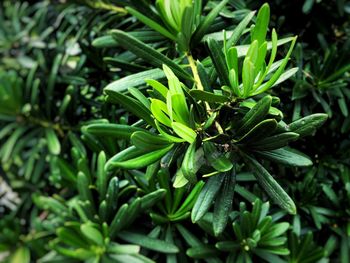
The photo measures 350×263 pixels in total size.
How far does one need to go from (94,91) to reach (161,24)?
0.31 metres

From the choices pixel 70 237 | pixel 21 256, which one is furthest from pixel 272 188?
pixel 21 256

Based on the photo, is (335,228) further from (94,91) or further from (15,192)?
(15,192)

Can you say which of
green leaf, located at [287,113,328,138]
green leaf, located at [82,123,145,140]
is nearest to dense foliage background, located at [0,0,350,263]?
green leaf, located at [82,123,145,140]

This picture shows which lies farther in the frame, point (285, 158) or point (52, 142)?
point (52, 142)

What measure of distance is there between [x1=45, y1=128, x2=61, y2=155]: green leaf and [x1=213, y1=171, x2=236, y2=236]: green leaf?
1.61 ft

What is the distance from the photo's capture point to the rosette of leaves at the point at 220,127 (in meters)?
0.48

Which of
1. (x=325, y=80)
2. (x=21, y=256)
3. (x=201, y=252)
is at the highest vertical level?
(x=325, y=80)

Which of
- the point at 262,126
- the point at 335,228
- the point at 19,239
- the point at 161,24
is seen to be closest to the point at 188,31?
the point at 161,24

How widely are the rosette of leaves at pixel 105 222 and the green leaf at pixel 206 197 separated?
0.17 meters

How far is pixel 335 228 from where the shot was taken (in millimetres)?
814

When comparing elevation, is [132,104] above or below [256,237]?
above

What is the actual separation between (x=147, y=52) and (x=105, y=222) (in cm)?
31

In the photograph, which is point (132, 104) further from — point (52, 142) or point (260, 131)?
point (52, 142)

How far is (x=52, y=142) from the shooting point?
0.94 m
